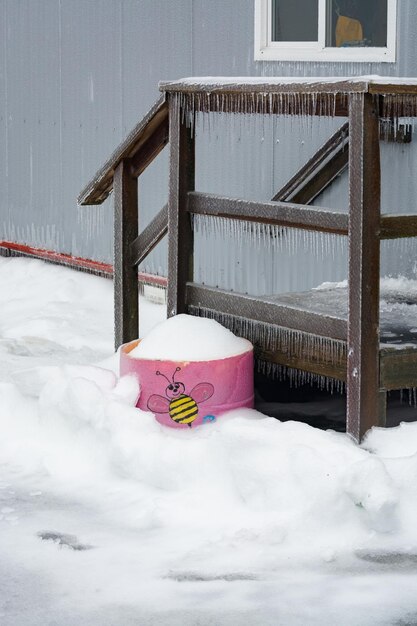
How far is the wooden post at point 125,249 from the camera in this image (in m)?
7.32

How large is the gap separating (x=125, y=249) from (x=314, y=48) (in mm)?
1765

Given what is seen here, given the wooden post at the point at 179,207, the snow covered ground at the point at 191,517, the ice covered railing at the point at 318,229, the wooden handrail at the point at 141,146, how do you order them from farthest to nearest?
the wooden handrail at the point at 141,146, the wooden post at the point at 179,207, the ice covered railing at the point at 318,229, the snow covered ground at the point at 191,517

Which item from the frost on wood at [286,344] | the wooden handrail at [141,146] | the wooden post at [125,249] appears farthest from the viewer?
the wooden post at [125,249]

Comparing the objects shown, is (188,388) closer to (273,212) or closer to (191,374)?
(191,374)

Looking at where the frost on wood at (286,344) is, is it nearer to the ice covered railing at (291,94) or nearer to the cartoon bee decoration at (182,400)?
the cartoon bee decoration at (182,400)

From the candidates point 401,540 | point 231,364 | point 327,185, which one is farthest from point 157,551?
point 327,185

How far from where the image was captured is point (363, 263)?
5.74 metres

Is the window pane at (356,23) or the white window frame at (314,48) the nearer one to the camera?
the white window frame at (314,48)

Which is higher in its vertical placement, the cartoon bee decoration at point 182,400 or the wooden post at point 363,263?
the wooden post at point 363,263

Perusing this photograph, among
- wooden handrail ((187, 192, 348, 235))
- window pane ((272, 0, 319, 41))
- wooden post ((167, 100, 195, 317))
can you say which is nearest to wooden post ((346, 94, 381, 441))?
wooden handrail ((187, 192, 348, 235))

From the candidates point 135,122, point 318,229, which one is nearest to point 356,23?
point 318,229

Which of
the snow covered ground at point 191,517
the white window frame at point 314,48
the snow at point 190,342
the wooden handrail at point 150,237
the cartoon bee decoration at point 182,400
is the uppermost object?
the white window frame at point 314,48

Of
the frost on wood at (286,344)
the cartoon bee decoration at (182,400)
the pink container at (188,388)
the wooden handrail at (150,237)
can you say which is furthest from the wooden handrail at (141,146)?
the cartoon bee decoration at (182,400)

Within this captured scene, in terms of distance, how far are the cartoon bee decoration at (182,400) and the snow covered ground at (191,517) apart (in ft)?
0.33
